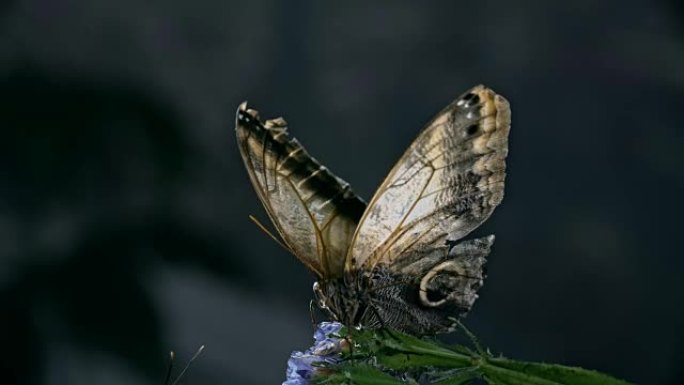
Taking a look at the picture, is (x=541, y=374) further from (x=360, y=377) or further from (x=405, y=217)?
(x=405, y=217)

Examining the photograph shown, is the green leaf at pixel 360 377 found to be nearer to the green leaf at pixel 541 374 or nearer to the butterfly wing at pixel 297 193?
the green leaf at pixel 541 374

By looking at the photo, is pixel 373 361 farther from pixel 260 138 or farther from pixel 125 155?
pixel 125 155

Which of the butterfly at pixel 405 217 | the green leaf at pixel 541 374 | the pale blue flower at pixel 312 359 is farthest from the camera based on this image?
the butterfly at pixel 405 217

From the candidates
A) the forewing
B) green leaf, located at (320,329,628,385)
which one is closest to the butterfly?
the forewing

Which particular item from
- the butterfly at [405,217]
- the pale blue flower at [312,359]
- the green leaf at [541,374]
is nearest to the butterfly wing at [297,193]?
the butterfly at [405,217]

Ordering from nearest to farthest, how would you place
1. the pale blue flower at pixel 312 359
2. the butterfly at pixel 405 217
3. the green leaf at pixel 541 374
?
1. the green leaf at pixel 541 374
2. the pale blue flower at pixel 312 359
3. the butterfly at pixel 405 217

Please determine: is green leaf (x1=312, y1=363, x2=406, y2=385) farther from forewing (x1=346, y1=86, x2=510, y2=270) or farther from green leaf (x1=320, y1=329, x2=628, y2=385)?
forewing (x1=346, y1=86, x2=510, y2=270)

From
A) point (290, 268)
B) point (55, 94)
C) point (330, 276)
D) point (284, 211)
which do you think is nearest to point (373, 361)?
point (330, 276)

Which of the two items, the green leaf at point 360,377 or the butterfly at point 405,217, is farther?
the butterfly at point 405,217
